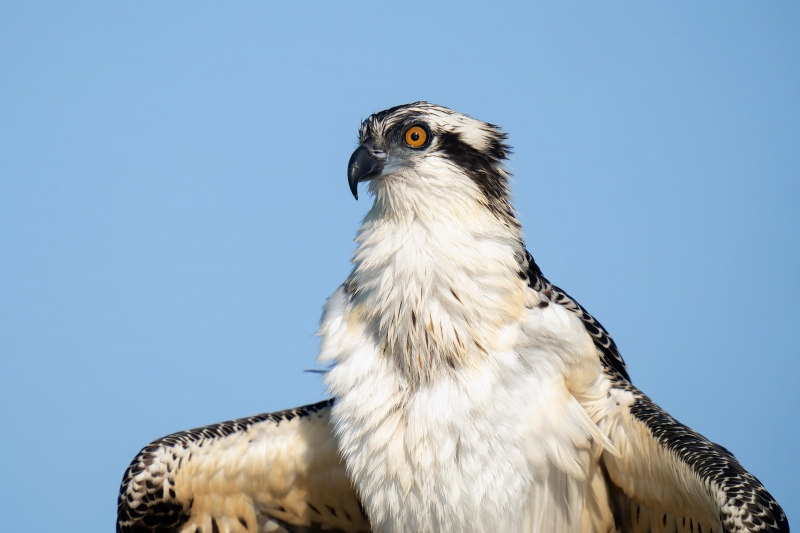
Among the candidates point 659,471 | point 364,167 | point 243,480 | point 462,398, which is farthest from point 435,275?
point 243,480

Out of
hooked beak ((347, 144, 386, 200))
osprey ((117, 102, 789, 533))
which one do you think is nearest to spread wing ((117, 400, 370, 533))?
osprey ((117, 102, 789, 533))

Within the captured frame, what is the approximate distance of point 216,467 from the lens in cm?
810

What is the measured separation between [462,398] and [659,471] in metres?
1.36

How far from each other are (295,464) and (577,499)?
7.41 ft

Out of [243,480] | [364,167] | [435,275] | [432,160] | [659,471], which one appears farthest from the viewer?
[243,480]

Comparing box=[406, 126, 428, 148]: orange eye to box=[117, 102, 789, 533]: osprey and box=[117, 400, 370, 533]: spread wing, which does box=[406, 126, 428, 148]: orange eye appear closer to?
box=[117, 102, 789, 533]: osprey

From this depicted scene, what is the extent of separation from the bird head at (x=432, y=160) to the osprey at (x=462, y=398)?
1 centimetres

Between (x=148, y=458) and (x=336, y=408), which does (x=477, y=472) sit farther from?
(x=148, y=458)

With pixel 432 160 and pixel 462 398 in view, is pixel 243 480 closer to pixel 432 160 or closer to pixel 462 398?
pixel 462 398

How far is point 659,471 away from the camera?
6.92 meters

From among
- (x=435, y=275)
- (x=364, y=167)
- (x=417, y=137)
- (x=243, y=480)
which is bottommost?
(x=243, y=480)

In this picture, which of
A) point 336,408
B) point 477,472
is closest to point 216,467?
point 336,408

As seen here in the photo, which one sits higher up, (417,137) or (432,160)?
(417,137)

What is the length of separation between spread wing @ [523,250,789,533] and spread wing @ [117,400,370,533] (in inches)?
83.4
